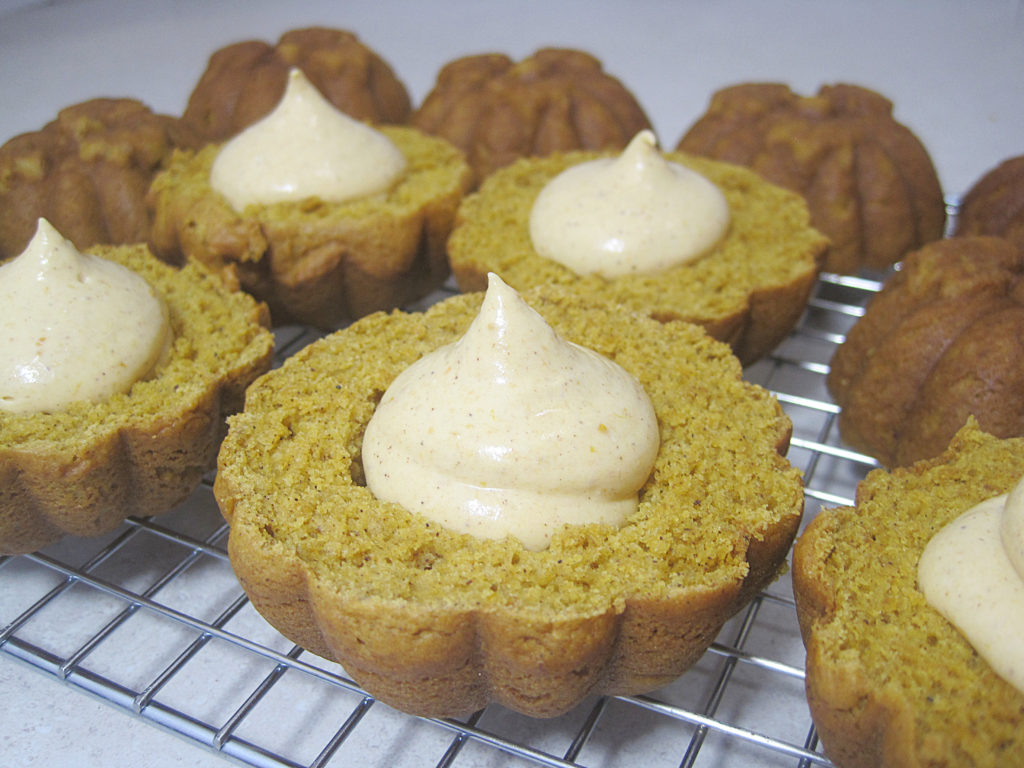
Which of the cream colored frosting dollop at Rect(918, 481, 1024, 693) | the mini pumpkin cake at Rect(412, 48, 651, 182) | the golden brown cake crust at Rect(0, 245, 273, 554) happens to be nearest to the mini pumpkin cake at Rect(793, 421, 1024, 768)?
the cream colored frosting dollop at Rect(918, 481, 1024, 693)

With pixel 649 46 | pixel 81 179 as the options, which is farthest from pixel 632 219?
pixel 649 46

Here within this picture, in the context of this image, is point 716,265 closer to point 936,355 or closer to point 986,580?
point 936,355

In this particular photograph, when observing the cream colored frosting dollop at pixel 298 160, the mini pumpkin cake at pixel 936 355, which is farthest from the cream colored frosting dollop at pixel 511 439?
the cream colored frosting dollop at pixel 298 160

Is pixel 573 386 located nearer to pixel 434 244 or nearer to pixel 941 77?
pixel 434 244

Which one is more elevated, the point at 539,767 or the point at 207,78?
the point at 207,78

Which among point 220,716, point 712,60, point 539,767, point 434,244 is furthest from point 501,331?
point 712,60

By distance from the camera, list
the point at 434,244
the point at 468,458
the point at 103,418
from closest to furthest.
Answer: the point at 468,458 → the point at 103,418 → the point at 434,244
